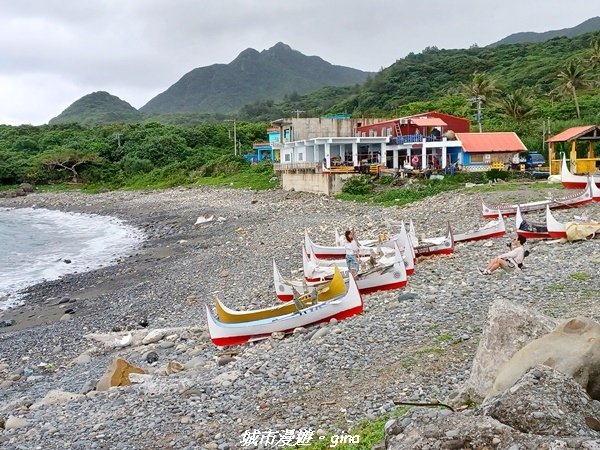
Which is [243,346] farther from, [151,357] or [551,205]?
[551,205]

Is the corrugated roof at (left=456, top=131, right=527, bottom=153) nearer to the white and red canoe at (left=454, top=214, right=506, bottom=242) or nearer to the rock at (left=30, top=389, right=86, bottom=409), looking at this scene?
the white and red canoe at (left=454, top=214, right=506, bottom=242)

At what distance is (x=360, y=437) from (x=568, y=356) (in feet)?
8.71

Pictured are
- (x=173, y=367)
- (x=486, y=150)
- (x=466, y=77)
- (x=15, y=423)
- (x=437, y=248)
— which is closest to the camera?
(x=15, y=423)

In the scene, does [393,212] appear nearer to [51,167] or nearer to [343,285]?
[343,285]

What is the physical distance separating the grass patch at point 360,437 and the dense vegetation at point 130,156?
182ft

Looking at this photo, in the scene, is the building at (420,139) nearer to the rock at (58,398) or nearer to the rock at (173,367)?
the rock at (173,367)

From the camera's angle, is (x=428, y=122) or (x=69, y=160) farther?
(x=69, y=160)

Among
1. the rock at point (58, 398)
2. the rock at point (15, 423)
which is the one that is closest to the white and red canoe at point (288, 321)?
the rock at point (58, 398)

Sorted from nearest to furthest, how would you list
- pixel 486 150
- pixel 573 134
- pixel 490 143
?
1. pixel 573 134
2. pixel 486 150
3. pixel 490 143

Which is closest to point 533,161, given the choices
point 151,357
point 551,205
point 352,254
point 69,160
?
point 551,205

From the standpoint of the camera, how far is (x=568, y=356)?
5738 mm

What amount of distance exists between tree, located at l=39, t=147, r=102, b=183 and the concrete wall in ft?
138

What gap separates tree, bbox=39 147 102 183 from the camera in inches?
3211

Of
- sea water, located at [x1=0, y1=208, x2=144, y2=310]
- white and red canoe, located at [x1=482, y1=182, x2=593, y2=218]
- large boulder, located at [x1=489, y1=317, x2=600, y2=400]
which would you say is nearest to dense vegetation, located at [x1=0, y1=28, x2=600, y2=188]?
sea water, located at [x1=0, y1=208, x2=144, y2=310]
